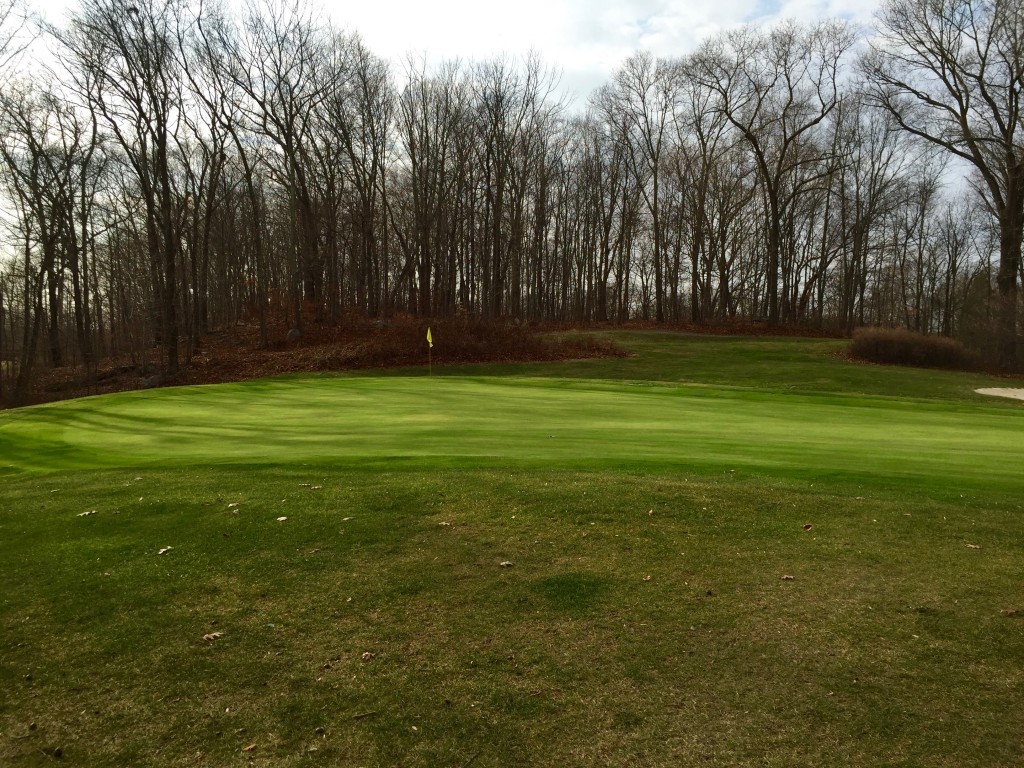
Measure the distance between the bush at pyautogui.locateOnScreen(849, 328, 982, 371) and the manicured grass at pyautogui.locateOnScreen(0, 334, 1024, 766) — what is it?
75.0ft

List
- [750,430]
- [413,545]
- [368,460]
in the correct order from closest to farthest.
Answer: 1. [413,545]
2. [368,460]
3. [750,430]

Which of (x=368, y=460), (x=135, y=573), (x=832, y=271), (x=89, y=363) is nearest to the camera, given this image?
(x=135, y=573)

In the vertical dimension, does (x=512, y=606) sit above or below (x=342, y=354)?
below

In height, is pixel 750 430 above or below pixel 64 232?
below

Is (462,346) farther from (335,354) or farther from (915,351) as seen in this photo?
(915,351)

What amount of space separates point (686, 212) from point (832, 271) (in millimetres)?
20186

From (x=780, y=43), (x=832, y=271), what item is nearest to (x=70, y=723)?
(x=780, y=43)

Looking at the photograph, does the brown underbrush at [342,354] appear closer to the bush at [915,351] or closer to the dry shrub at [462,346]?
the dry shrub at [462,346]

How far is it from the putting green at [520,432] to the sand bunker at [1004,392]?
4.36 m

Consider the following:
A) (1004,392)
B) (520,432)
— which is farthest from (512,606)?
(1004,392)

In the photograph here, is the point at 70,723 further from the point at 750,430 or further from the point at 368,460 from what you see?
the point at 750,430

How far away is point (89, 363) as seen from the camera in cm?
3169

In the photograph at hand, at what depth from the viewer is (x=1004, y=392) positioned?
22125 mm

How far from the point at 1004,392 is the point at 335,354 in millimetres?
26886
